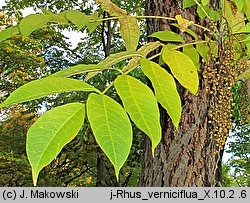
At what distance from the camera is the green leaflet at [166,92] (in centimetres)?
54

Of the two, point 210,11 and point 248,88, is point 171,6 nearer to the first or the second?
point 210,11

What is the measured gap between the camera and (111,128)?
45cm

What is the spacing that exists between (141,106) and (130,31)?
1.25 ft

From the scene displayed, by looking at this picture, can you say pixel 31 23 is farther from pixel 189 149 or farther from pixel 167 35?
pixel 189 149

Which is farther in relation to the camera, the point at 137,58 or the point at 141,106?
the point at 137,58

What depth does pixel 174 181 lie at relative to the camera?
40.6 inches

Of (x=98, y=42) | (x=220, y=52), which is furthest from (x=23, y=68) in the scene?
(x=220, y=52)

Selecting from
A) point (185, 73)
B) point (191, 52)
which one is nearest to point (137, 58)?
point (185, 73)

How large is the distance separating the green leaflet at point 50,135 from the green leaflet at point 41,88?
0.03 meters

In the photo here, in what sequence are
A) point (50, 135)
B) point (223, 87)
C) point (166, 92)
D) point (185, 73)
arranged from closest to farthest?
point (50, 135), point (166, 92), point (185, 73), point (223, 87)

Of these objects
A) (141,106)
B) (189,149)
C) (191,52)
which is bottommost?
(189,149)

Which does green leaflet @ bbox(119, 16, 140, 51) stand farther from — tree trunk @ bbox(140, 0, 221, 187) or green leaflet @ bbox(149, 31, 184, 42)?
tree trunk @ bbox(140, 0, 221, 187)
